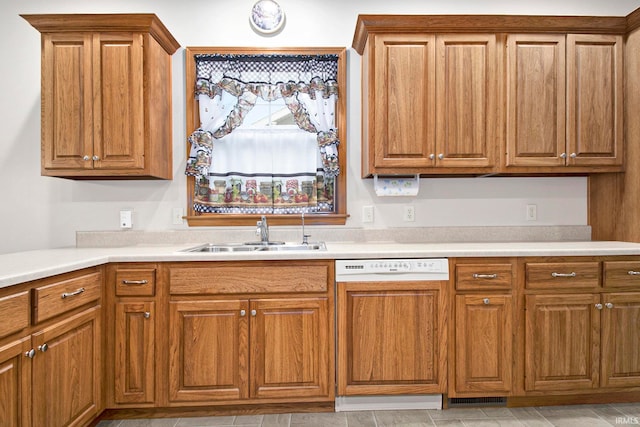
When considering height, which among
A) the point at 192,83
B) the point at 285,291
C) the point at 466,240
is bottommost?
the point at 285,291

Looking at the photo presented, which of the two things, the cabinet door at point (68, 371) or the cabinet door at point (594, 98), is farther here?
the cabinet door at point (594, 98)

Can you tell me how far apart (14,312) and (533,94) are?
289cm

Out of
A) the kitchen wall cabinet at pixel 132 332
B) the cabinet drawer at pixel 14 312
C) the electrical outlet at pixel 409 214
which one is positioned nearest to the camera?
the cabinet drawer at pixel 14 312

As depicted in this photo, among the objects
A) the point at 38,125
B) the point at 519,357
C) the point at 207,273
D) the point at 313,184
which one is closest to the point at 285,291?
the point at 207,273

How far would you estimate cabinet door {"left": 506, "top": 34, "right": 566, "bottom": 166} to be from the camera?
240 cm

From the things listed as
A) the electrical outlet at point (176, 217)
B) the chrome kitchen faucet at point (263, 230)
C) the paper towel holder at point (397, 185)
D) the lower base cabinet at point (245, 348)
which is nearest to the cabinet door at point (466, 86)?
the paper towel holder at point (397, 185)

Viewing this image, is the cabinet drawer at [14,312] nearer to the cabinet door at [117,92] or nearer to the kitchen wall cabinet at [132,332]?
the kitchen wall cabinet at [132,332]

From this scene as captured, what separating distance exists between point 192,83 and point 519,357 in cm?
270

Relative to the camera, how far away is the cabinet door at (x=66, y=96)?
2.28 meters

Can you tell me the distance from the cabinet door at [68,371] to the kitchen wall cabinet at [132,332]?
0.09m

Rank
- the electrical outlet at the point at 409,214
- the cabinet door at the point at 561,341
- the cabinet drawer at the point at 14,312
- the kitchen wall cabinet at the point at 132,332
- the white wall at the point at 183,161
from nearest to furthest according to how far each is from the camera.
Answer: the cabinet drawer at the point at 14,312 → the kitchen wall cabinet at the point at 132,332 → the cabinet door at the point at 561,341 → the white wall at the point at 183,161 → the electrical outlet at the point at 409,214

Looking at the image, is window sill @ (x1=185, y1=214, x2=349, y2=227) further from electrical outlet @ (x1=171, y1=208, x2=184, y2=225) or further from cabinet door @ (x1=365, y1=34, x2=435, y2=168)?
cabinet door @ (x1=365, y1=34, x2=435, y2=168)

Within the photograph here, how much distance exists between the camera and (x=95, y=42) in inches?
89.9

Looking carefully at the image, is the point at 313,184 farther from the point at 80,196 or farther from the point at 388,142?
the point at 80,196
